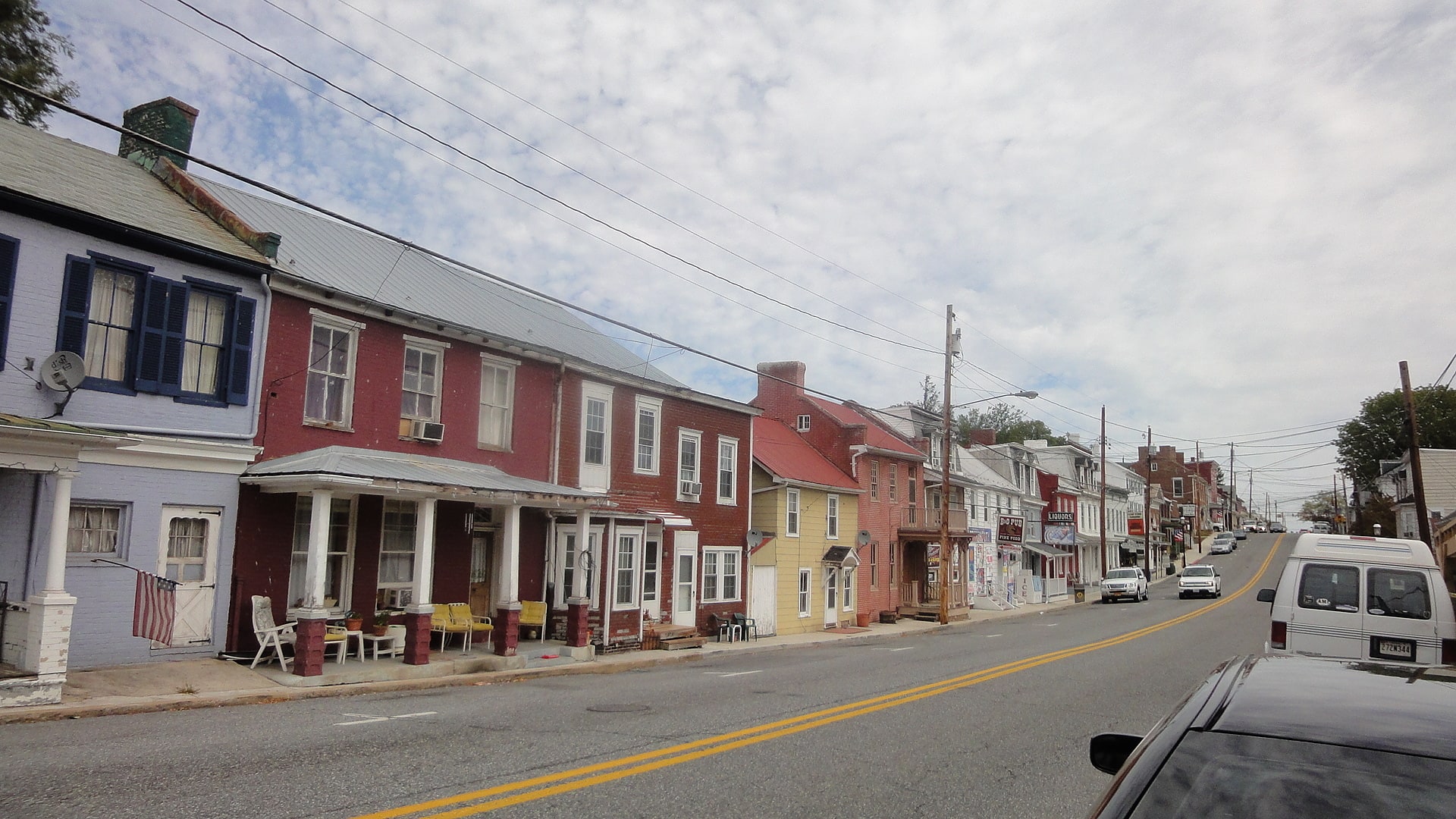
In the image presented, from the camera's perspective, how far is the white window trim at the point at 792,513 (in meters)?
31.2

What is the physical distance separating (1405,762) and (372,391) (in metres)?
17.6

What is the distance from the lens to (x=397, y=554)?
17.9 metres

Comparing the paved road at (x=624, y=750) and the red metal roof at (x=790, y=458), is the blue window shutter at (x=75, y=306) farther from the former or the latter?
the red metal roof at (x=790, y=458)

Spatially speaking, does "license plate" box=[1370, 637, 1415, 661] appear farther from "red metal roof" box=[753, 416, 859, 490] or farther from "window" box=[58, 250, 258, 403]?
"red metal roof" box=[753, 416, 859, 490]

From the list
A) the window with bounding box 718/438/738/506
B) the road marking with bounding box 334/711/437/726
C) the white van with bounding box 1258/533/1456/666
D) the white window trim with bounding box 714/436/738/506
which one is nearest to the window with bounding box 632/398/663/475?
the white window trim with bounding box 714/436/738/506

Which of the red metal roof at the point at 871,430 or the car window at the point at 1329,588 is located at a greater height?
the red metal roof at the point at 871,430

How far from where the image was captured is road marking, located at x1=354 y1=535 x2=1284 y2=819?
6426 mm

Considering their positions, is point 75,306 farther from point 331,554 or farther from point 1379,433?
point 1379,433

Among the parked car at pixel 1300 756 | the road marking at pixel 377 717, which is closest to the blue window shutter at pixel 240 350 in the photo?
the road marking at pixel 377 717

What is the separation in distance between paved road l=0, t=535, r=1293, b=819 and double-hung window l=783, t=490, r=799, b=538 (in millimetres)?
15790

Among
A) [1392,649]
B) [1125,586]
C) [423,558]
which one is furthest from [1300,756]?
[1125,586]

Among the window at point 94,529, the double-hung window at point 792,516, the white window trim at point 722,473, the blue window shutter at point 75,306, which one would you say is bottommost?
the window at point 94,529

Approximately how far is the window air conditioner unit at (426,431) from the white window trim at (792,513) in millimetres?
14974

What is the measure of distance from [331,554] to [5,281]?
253 inches
